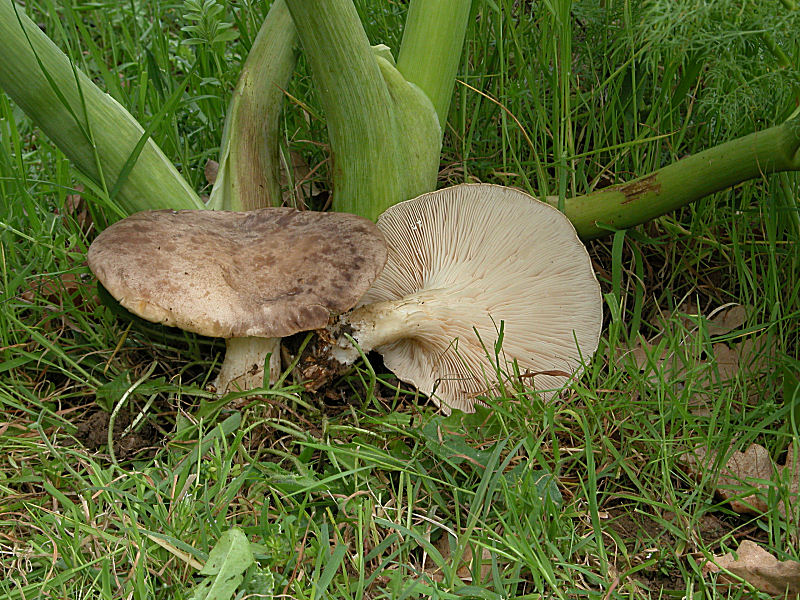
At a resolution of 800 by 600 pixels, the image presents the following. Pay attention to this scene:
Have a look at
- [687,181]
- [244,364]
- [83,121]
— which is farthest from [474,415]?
[83,121]

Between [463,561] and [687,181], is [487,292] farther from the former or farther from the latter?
[463,561]

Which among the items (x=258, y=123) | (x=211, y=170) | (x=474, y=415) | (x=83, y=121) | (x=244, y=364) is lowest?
(x=474, y=415)

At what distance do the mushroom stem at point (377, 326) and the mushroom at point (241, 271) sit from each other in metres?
0.17

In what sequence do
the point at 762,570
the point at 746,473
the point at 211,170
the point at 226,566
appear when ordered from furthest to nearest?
the point at 211,170 → the point at 746,473 → the point at 762,570 → the point at 226,566

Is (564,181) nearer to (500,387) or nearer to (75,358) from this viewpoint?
(500,387)

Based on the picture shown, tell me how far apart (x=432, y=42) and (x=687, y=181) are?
0.75m

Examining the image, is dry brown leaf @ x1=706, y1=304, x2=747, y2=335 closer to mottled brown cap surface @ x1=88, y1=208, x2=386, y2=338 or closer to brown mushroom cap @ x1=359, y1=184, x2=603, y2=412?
brown mushroom cap @ x1=359, y1=184, x2=603, y2=412

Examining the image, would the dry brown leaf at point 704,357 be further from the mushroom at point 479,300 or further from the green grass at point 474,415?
the mushroom at point 479,300

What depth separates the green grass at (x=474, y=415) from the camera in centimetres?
150

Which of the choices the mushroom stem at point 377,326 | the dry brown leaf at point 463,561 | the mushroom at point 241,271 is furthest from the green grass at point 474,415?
the mushroom at point 241,271

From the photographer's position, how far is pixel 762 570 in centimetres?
150

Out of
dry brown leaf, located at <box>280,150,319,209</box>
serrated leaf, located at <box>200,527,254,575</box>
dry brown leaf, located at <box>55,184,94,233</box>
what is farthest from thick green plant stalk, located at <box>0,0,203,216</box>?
serrated leaf, located at <box>200,527,254,575</box>

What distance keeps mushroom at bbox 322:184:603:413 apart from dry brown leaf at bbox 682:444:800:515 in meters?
0.42

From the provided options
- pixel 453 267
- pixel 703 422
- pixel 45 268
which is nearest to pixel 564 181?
pixel 453 267
